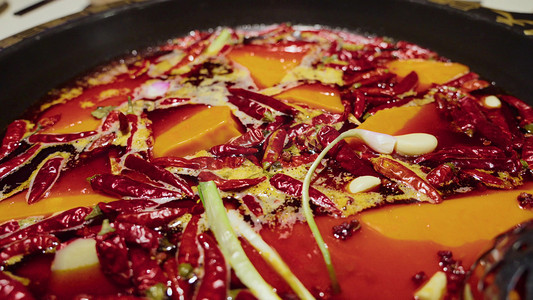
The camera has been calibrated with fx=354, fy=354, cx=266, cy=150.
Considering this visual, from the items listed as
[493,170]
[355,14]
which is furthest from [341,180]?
[355,14]

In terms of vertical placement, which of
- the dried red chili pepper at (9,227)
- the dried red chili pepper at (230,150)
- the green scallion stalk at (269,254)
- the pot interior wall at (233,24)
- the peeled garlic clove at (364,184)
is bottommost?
the green scallion stalk at (269,254)

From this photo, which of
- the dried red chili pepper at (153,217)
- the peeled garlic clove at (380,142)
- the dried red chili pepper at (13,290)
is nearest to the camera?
the dried red chili pepper at (13,290)

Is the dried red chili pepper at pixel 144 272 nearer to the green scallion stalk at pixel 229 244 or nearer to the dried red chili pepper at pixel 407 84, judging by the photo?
the green scallion stalk at pixel 229 244

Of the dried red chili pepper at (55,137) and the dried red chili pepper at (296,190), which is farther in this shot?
the dried red chili pepper at (55,137)

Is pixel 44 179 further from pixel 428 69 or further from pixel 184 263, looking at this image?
pixel 428 69

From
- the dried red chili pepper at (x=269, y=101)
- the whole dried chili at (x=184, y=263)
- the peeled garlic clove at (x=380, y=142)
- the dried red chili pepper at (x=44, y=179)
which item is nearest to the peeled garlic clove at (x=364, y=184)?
the peeled garlic clove at (x=380, y=142)

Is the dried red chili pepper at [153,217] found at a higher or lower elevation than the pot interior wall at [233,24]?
lower

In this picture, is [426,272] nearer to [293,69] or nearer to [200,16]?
[293,69]
